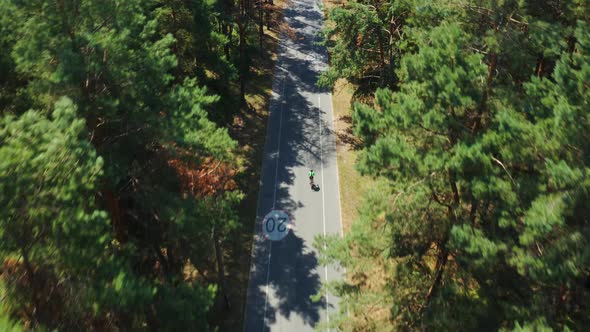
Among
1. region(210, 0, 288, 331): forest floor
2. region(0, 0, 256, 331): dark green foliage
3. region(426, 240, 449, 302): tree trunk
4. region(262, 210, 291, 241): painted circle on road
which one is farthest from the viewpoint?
region(262, 210, 291, 241): painted circle on road

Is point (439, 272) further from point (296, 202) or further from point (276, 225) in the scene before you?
point (296, 202)

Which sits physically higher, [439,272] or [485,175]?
[485,175]

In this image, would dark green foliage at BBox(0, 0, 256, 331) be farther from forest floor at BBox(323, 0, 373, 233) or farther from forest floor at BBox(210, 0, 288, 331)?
forest floor at BBox(323, 0, 373, 233)

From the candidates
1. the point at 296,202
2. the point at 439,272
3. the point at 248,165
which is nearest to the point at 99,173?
the point at 439,272

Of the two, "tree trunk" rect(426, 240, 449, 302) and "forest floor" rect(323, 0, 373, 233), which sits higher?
"tree trunk" rect(426, 240, 449, 302)

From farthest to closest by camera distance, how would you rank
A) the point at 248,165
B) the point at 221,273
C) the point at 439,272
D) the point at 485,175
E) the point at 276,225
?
1. the point at 248,165
2. the point at 276,225
3. the point at 221,273
4. the point at 439,272
5. the point at 485,175

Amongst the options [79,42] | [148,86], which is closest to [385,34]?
[148,86]

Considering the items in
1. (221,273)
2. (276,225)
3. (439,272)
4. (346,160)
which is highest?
(439,272)

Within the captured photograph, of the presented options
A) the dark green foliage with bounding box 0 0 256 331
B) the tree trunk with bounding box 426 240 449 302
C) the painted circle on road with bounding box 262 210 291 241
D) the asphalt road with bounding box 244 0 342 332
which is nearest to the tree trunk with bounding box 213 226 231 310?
the dark green foliage with bounding box 0 0 256 331
